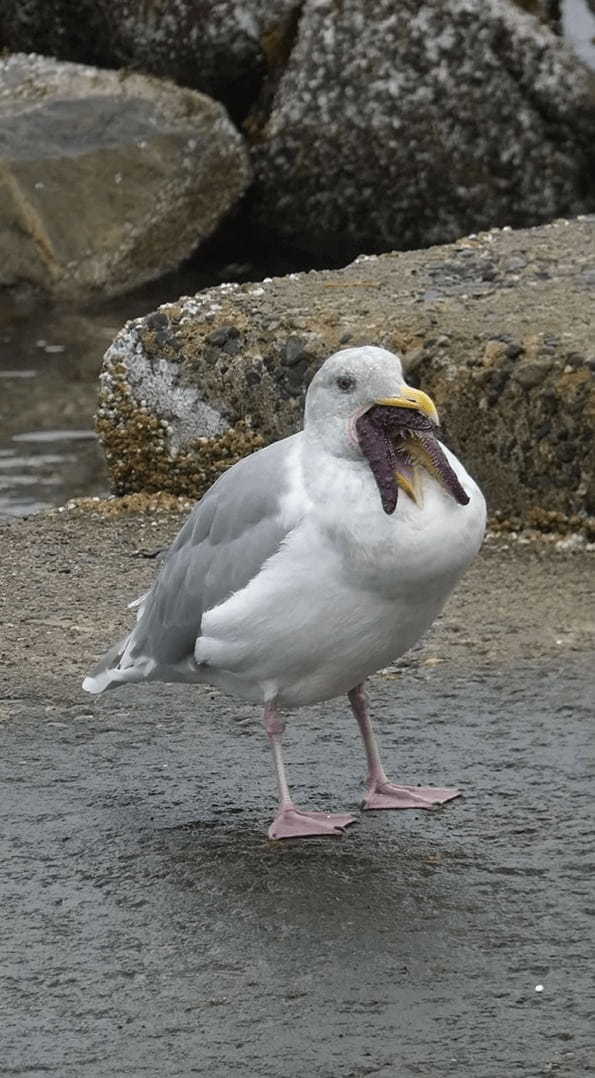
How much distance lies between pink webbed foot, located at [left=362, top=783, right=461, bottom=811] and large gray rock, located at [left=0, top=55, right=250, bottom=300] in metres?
6.60

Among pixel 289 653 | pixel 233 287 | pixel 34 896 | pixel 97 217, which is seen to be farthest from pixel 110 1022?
pixel 97 217

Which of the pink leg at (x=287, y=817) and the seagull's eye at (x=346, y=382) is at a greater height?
the seagull's eye at (x=346, y=382)

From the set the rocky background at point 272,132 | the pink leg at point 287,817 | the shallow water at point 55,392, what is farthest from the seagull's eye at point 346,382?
the rocky background at point 272,132

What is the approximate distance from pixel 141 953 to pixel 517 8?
7.69 m

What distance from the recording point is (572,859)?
4.20 m

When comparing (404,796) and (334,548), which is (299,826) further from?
(334,548)

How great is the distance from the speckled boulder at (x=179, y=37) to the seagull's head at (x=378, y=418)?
23.2ft

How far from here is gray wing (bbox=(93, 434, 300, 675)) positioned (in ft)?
13.9

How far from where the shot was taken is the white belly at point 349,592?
4016 mm

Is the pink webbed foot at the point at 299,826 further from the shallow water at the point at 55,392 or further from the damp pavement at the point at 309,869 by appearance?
the shallow water at the point at 55,392

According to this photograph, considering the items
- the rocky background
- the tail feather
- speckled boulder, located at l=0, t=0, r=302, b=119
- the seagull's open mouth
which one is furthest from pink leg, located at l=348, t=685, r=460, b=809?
speckled boulder, located at l=0, t=0, r=302, b=119

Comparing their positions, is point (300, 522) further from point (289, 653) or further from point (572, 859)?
point (572, 859)

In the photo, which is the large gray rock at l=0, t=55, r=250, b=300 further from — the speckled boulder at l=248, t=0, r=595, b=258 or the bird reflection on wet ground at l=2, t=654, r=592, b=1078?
the bird reflection on wet ground at l=2, t=654, r=592, b=1078

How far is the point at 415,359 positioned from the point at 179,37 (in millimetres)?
5162
